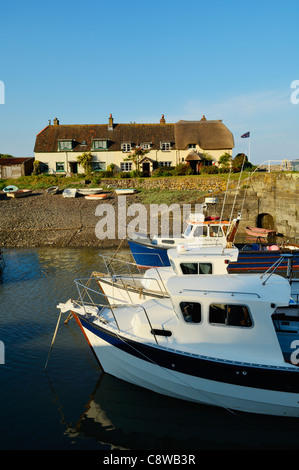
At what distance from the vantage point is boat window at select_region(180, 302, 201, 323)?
9.17 meters

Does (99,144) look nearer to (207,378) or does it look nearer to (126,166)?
(126,166)

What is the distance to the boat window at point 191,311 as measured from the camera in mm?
9168

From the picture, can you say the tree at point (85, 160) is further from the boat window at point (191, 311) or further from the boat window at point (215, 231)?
the boat window at point (191, 311)

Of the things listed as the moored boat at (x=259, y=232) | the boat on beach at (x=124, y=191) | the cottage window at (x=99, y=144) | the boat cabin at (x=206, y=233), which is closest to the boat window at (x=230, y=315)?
the boat cabin at (x=206, y=233)

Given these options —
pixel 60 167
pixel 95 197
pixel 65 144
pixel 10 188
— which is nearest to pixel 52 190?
pixel 10 188

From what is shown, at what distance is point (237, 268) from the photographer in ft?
61.7

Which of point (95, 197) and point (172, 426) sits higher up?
point (95, 197)

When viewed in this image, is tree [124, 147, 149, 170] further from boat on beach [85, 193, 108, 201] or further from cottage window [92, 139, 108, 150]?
boat on beach [85, 193, 108, 201]

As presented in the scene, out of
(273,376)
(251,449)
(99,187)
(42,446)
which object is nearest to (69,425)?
(42,446)

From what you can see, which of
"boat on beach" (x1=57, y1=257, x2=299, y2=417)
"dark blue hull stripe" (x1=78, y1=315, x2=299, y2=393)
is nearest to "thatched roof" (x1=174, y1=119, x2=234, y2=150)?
"boat on beach" (x1=57, y1=257, x2=299, y2=417)

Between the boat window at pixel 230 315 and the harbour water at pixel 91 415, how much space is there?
2346mm

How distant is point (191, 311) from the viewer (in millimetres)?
9289

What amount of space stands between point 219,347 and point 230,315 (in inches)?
33.6
